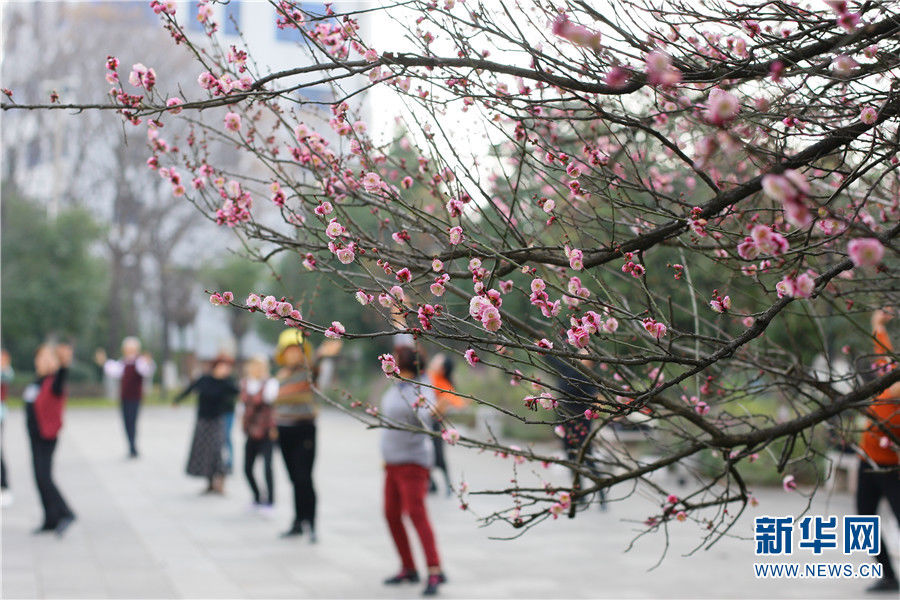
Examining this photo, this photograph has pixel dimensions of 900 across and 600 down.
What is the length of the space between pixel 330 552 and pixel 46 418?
9.01 feet

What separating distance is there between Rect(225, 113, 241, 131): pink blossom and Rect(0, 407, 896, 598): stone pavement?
9.04ft

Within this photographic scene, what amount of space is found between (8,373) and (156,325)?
4341 cm

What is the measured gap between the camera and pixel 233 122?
4395 mm

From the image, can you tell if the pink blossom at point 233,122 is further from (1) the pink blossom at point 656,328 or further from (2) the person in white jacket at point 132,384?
(2) the person in white jacket at point 132,384

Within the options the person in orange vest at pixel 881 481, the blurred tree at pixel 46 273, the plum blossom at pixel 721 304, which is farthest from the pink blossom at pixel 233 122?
the blurred tree at pixel 46 273

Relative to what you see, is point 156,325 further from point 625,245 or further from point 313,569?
point 625,245

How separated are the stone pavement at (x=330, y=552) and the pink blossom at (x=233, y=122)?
275cm

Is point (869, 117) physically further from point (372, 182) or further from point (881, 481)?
point (881, 481)

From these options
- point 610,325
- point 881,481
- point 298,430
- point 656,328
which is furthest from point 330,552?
point 656,328

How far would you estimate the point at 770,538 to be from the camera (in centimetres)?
681

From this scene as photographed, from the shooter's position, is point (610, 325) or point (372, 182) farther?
point (372, 182)

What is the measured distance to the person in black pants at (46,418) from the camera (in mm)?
9086

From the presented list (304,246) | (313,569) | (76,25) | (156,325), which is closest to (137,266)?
(76,25)

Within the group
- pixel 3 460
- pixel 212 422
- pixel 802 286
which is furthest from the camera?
pixel 212 422
